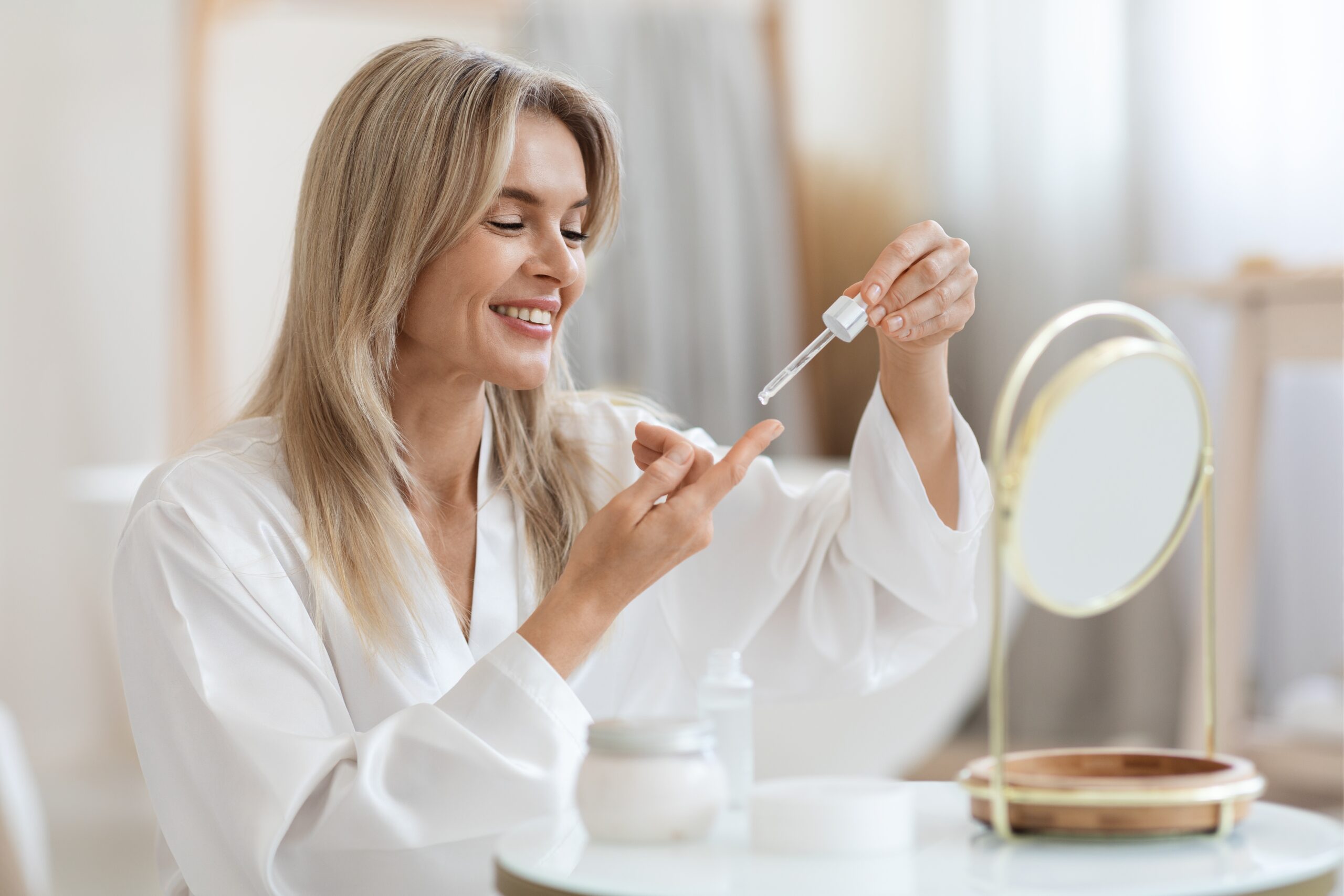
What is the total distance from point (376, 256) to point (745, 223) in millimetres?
2088

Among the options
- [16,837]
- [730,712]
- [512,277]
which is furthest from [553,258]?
[16,837]

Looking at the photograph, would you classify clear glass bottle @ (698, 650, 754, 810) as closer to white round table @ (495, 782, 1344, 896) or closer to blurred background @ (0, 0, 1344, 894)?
white round table @ (495, 782, 1344, 896)

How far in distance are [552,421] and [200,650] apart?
0.51 metres

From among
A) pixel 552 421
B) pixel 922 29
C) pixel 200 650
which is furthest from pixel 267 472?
pixel 922 29

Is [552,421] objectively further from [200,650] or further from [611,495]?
[200,650]

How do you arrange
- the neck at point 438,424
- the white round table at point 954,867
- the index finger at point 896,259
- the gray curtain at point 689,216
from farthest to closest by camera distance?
the gray curtain at point 689,216 < the neck at point 438,424 < the index finger at point 896,259 < the white round table at point 954,867

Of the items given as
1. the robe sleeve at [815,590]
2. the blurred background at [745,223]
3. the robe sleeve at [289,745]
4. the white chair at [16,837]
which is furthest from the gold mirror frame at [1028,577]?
the blurred background at [745,223]

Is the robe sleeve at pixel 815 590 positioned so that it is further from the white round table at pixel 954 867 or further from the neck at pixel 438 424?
the white round table at pixel 954 867

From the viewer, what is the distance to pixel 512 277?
1.23 m

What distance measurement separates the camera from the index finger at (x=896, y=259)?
40.5 inches

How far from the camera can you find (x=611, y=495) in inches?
54.9

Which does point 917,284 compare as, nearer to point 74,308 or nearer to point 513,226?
point 513,226

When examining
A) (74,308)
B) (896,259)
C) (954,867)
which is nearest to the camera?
(954,867)

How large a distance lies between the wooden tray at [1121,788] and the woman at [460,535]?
0.93ft
